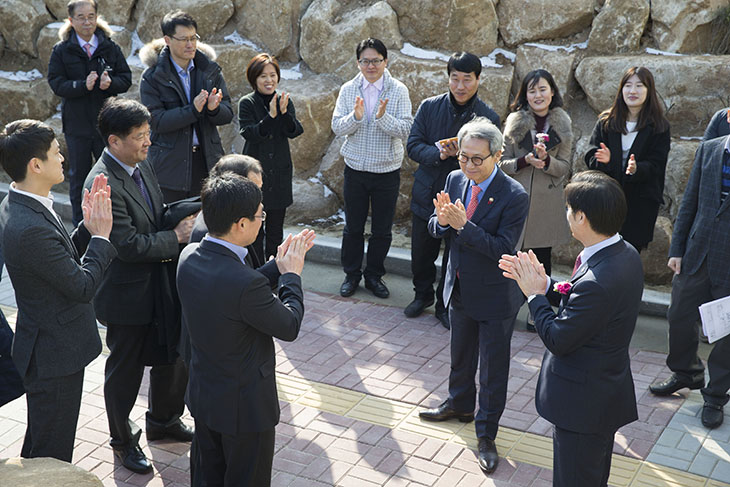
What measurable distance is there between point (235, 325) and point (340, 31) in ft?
20.6

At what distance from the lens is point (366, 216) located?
7113 millimetres

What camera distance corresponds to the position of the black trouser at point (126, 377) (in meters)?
4.38

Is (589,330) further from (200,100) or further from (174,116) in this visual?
(174,116)

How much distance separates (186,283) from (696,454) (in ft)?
10.9

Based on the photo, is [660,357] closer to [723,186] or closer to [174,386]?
[723,186]

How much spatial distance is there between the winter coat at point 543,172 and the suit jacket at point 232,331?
3.26 m

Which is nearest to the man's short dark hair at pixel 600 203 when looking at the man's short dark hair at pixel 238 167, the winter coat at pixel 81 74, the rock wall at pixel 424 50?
the man's short dark hair at pixel 238 167

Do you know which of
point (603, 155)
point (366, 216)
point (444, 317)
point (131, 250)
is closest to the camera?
point (131, 250)

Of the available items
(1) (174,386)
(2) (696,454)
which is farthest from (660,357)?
(1) (174,386)

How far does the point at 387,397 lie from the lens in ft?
17.6

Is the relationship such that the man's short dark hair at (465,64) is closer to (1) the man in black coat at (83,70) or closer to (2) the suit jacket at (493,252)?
(2) the suit jacket at (493,252)

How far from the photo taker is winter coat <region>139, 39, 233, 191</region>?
6.50 m

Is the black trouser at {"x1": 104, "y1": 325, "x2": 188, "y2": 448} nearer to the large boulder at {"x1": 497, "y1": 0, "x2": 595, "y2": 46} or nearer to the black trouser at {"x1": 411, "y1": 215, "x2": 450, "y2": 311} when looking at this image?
the black trouser at {"x1": 411, "y1": 215, "x2": 450, "y2": 311}

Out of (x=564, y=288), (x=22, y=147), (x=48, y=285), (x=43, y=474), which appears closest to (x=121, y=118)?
(x=22, y=147)
